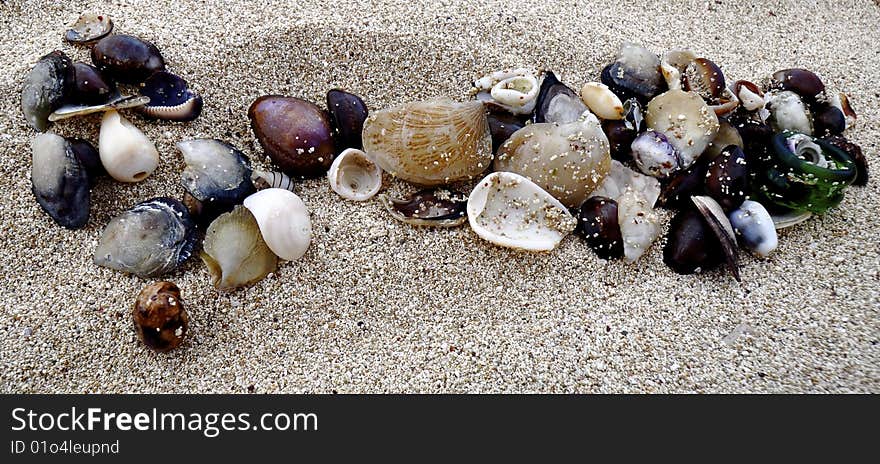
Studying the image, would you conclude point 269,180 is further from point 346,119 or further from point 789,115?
point 789,115

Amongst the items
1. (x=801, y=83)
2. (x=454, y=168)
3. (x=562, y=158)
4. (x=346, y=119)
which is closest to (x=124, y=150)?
(x=346, y=119)

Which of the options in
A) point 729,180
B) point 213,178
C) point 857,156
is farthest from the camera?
point 857,156

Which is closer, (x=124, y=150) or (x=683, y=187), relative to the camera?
(x=124, y=150)

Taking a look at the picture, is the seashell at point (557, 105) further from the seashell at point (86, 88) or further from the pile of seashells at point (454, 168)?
the seashell at point (86, 88)

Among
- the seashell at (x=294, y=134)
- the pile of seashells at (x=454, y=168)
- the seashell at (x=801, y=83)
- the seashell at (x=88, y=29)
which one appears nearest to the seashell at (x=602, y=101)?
the pile of seashells at (x=454, y=168)

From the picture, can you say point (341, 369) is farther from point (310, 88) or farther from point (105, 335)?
point (310, 88)

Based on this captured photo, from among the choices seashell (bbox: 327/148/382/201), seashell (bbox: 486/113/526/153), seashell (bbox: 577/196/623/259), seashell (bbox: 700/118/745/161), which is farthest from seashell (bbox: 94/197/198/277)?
seashell (bbox: 700/118/745/161)

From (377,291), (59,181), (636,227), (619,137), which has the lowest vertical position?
(377,291)
